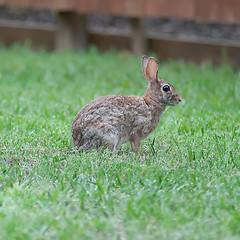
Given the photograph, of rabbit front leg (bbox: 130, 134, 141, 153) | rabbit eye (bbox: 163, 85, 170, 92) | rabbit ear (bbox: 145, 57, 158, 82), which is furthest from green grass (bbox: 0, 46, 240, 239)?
rabbit ear (bbox: 145, 57, 158, 82)

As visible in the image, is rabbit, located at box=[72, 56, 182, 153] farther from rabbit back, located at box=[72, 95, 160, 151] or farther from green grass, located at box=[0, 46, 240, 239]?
green grass, located at box=[0, 46, 240, 239]

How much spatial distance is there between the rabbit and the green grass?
149 millimetres

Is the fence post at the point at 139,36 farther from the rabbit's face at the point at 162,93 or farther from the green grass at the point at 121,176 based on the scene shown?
the rabbit's face at the point at 162,93

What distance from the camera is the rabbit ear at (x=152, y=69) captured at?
5.08 metres

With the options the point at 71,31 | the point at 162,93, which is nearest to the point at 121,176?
the point at 162,93

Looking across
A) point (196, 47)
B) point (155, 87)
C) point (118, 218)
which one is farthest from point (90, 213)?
point (196, 47)

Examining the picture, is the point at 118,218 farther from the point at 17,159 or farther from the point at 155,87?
the point at 155,87

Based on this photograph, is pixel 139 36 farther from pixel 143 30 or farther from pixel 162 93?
pixel 162 93

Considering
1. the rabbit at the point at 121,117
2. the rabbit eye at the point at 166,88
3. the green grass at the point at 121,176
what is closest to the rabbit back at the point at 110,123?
the rabbit at the point at 121,117

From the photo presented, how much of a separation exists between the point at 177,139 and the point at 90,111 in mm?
988

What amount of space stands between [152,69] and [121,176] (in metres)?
1.42

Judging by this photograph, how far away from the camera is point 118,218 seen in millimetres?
3396

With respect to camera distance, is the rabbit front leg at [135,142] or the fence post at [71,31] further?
the fence post at [71,31]

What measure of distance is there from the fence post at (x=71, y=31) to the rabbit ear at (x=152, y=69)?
21.6 ft
